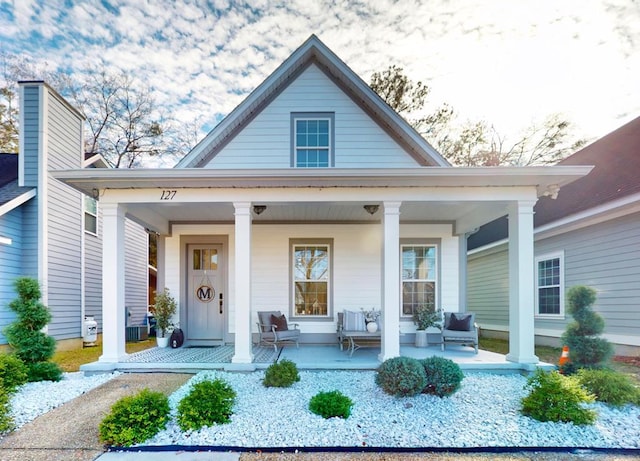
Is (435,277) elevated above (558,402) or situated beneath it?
elevated above

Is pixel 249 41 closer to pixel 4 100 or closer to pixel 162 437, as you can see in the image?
pixel 162 437

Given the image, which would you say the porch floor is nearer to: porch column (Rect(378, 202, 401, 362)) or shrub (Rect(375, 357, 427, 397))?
porch column (Rect(378, 202, 401, 362))

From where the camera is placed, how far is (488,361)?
19.7 ft

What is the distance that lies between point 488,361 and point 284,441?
4.11 metres

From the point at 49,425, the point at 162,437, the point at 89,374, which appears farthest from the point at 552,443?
the point at 89,374

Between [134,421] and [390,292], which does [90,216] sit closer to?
[134,421]

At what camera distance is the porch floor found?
18.7ft

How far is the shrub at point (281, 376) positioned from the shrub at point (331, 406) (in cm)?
87

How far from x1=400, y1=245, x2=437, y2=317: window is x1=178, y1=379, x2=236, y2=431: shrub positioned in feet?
17.3

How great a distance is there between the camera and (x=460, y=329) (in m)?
7.35

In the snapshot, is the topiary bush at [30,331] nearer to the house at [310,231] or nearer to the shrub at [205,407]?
the house at [310,231]

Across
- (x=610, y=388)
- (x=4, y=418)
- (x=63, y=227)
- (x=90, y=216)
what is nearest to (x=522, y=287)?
(x=610, y=388)

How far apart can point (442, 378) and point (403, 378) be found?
1.70 feet

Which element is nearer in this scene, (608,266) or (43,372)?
(43,372)
